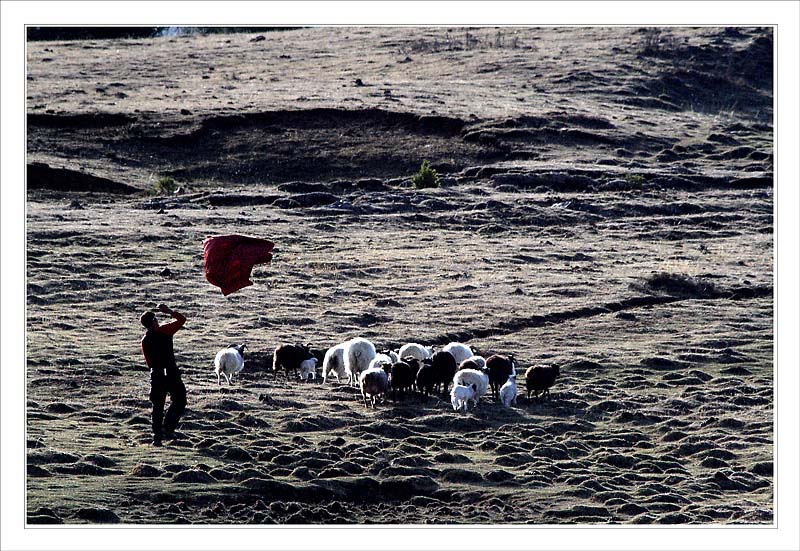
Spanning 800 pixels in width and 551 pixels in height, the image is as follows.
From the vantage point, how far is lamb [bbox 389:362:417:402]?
18609mm

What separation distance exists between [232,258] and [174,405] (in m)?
5.01

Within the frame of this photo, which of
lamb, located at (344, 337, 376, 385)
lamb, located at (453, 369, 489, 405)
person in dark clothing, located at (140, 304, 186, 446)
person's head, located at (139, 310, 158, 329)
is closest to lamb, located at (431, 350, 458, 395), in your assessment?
lamb, located at (453, 369, 489, 405)

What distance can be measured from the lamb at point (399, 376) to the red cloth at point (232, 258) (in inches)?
119

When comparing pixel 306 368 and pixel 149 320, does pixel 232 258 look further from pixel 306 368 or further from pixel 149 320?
pixel 149 320

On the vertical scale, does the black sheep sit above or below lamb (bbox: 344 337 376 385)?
below

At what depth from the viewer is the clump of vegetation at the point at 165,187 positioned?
42156 millimetres

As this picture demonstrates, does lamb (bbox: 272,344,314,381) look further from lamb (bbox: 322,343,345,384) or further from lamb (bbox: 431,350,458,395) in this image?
lamb (bbox: 431,350,458,395)

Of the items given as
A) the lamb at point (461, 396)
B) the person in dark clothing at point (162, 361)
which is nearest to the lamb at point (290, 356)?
the lamb at point (461, 396)

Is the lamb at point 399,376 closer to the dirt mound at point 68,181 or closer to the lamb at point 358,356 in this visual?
the lamb at point 358,356

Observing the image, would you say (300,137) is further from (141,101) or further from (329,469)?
(329,469)

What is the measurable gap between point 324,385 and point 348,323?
4.64m

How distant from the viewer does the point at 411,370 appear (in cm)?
1898

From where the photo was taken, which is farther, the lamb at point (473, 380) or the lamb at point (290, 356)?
the lamb at point (290, 356)

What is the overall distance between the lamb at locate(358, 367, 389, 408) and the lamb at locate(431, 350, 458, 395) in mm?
1075
